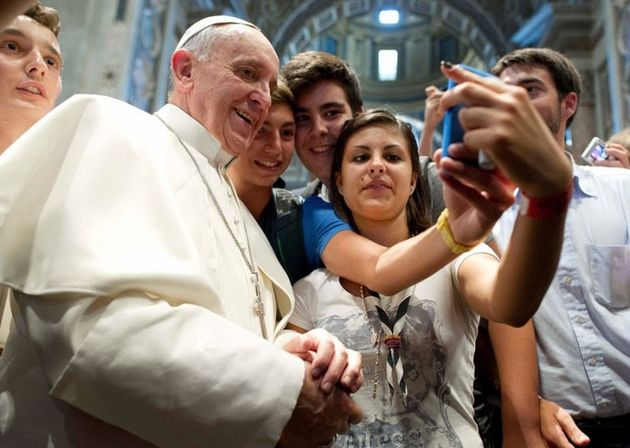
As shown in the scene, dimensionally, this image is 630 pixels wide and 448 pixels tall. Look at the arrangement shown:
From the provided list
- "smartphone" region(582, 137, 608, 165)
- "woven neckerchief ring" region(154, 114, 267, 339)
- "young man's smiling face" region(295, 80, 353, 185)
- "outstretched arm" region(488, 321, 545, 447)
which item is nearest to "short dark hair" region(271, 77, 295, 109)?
"young man's smiling face" region(295, 80, 353, 185)

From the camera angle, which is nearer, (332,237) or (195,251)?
(195,251)

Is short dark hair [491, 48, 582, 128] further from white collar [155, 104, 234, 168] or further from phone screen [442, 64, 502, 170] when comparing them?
phone screen [442, 64, 502, 170]

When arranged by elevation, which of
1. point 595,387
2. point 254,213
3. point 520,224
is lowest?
point 595,387

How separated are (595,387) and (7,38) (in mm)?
2497

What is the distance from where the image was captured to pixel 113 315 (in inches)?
46.8

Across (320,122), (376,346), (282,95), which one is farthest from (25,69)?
(376,346)

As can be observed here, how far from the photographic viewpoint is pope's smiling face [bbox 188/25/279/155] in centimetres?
197

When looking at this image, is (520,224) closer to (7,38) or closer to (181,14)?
(7,38)

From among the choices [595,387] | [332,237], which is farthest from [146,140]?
[595,387]

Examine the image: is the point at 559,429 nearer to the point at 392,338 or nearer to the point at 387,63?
the point at 392,338

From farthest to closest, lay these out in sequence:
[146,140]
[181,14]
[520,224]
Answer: [181,14] < [146,140] < [520,224]

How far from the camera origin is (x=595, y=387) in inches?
80.7

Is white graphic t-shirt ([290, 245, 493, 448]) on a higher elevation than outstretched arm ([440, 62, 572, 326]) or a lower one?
lower

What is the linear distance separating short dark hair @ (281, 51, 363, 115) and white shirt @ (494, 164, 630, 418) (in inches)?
33.8
